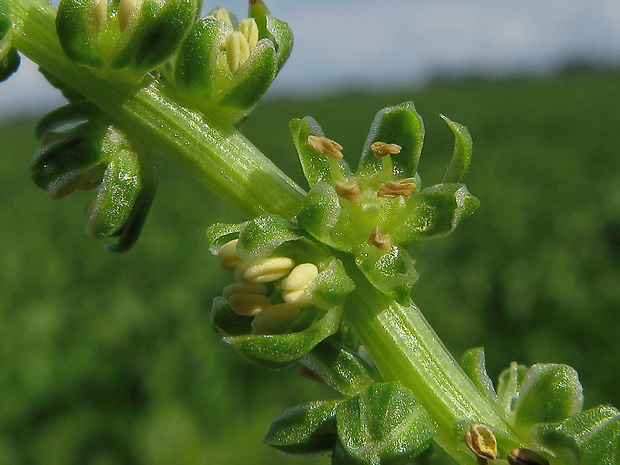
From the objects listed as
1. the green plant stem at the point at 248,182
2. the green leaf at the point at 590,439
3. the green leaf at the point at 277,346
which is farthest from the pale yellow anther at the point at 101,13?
the green leaf at the point at 590,439

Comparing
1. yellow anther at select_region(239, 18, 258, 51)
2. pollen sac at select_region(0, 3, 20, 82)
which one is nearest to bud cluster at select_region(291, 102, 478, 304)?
yellow anther at select_region(239, 18, 258, 51)

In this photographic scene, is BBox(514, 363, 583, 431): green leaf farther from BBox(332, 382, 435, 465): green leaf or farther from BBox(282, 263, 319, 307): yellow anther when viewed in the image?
BBox(282, 263, 319, 307): yellow anther

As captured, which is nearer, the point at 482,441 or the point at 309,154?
the point at 482,441

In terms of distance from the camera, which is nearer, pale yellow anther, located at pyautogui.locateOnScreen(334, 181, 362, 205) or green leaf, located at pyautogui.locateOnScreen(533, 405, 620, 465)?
green leaf, located at pyautogui.locateOnScreen(533, 405, 620, 465)

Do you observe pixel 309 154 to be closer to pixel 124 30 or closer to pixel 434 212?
pixel 434 212

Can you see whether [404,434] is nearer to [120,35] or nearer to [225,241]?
[225,241]

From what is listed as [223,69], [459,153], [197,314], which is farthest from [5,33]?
[197,314]
